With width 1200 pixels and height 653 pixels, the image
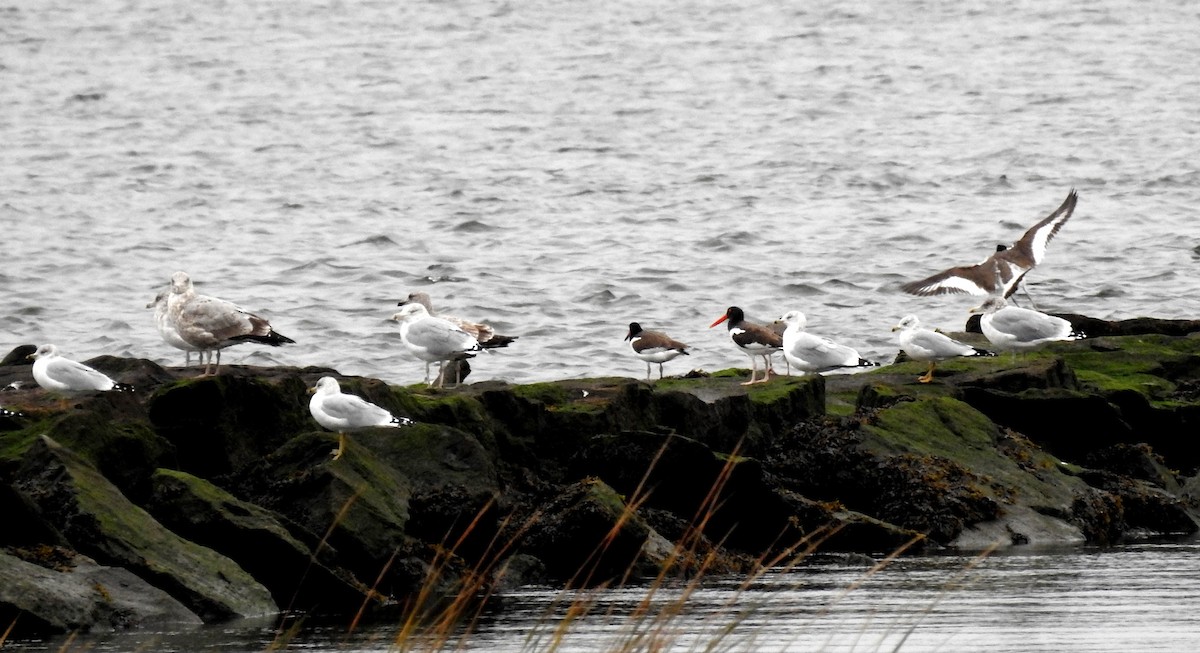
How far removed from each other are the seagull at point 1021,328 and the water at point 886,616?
607 centimetres

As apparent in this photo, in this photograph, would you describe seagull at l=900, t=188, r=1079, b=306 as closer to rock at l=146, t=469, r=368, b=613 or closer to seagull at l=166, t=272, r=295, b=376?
seagull at l=166, t=272, r=295, b=376

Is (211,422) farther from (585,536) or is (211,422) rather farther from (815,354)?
(815,354)

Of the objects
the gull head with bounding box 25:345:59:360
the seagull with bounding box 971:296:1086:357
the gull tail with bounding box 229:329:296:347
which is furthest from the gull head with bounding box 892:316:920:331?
the gull head with bounding box 25:345:59:360

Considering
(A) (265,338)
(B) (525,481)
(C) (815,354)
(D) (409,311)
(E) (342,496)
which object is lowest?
(C) (815,354)

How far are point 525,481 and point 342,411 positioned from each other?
1.70 m

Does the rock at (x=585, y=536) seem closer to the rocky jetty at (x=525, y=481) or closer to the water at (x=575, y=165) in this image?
the rocky jetty at (x=525, y=481)

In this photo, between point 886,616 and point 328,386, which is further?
point 328,386

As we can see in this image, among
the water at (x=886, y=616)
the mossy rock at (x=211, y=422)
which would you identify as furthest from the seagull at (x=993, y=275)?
the mossy rock at (x=211, y=422)

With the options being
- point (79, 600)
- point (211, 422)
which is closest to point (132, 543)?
point (79, 600)

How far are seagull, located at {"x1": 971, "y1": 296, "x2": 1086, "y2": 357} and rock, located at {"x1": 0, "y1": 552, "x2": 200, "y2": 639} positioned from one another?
1064cm

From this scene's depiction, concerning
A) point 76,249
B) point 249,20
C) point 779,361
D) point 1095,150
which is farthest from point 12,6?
point 779,361

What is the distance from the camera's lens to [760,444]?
639 inches

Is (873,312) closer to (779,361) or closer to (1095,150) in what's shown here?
(779,361)

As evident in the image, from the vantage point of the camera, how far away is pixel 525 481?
14.9 meters
